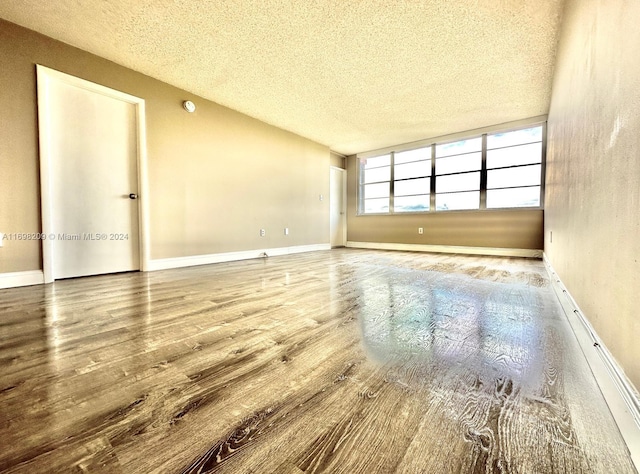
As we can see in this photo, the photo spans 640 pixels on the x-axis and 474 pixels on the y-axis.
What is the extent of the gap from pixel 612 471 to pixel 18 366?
1782mm

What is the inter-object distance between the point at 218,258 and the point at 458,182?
4491 millimetres

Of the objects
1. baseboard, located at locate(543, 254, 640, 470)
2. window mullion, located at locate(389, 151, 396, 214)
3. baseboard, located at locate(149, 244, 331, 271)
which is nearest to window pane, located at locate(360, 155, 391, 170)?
window mullion, located at locate(389, 151, 396, 214)

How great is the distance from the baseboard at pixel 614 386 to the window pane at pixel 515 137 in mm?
4292

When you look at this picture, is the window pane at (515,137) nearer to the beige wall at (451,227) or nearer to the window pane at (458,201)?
the window pane at (458,201)

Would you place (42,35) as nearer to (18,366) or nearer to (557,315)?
(18,366)

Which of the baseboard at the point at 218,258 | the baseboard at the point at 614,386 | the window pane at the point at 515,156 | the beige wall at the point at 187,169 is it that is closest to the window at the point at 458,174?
the window pane at the point at 515,156

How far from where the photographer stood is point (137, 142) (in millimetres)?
2992

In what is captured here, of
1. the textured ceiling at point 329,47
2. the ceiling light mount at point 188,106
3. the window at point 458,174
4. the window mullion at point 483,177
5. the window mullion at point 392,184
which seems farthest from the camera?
the window mullion at point 392,184

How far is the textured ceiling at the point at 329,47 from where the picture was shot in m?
2.06

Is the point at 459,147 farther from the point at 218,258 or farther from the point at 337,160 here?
the point at 218,258

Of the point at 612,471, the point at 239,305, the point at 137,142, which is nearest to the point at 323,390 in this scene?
the point at 612,471

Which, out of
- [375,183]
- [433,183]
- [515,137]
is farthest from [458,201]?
[375,183]

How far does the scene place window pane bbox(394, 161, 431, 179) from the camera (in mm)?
5305

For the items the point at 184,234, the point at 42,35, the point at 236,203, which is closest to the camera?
the point at 42,35
